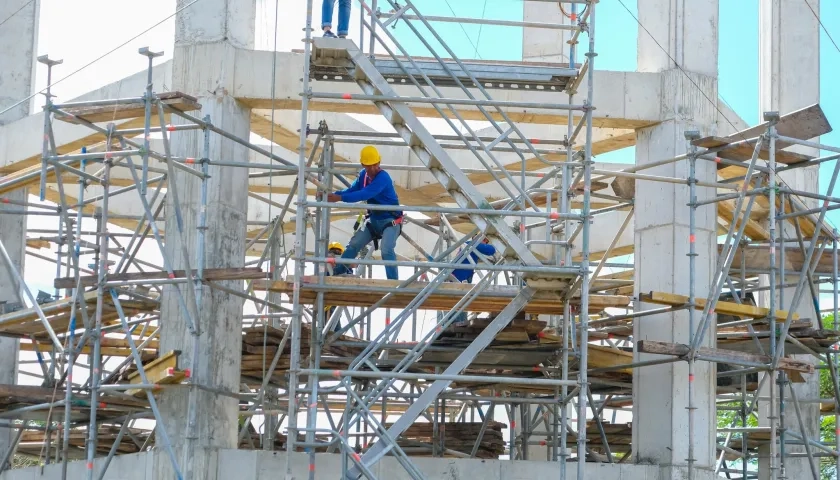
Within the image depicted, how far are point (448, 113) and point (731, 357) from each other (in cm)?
527

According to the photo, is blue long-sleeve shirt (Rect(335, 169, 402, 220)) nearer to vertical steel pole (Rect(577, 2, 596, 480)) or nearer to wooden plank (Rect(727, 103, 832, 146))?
vertical steel pole (Rect(577, 2, 596, 480))

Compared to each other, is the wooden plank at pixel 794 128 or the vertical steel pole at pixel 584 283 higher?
the wooden plank at pixel 794 128

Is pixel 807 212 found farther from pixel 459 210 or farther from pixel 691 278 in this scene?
pixel 459 210

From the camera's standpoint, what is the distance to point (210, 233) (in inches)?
679

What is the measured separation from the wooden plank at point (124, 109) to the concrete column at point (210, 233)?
817 millimetres

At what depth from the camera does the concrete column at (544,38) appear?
78.6ft

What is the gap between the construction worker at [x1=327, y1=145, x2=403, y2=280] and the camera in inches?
618

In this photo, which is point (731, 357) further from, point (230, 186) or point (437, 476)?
point (230, 186)

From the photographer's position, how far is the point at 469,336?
1720 centimetres

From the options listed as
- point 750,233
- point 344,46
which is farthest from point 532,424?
point 344,46

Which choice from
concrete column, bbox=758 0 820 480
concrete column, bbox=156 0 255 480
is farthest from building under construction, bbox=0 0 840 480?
concrete column, bbox=758 0 820 480

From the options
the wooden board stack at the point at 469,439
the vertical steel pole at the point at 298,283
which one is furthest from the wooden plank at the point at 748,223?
the vertical steel pole at the point at 298,283

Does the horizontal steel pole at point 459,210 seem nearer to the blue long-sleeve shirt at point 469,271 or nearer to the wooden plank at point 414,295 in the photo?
the wooden plank at point 414,295

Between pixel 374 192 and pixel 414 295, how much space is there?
123 cm
